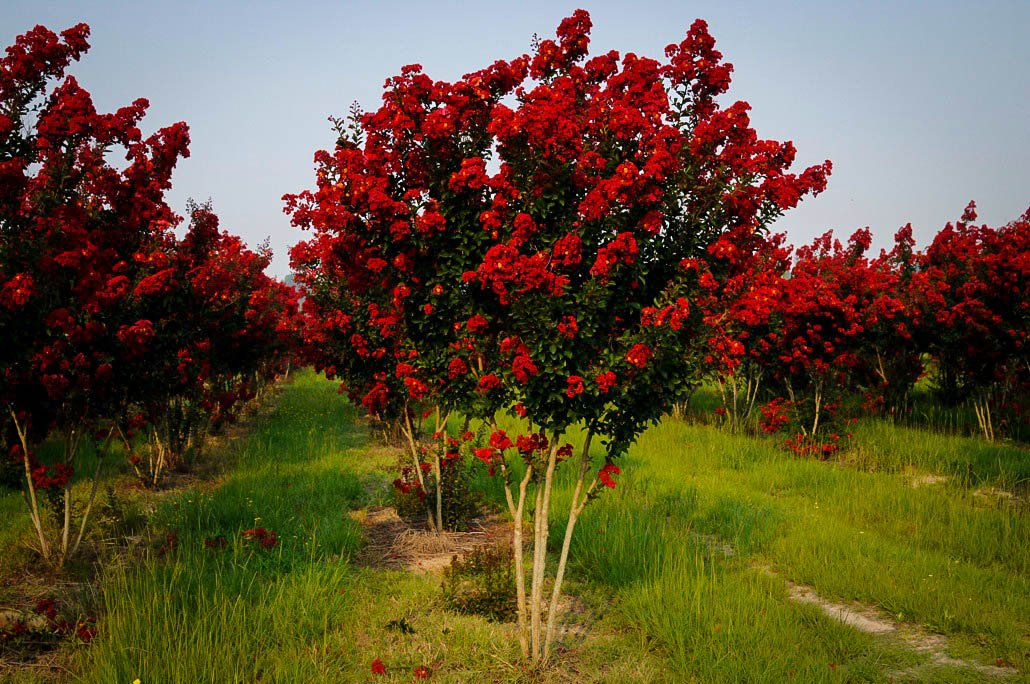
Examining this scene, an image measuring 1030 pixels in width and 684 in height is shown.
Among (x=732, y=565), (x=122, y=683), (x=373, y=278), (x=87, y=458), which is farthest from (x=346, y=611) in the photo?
(x=87, y=458)

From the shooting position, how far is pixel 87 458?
33.5 feet

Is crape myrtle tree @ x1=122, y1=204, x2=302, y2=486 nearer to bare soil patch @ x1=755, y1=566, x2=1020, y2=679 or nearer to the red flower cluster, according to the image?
the red flower cluster

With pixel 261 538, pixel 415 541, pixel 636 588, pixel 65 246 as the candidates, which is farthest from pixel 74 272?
pixel 636 588

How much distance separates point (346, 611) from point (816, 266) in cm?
1192

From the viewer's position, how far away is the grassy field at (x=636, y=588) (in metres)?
4.36

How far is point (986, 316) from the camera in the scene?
1124 centimetres

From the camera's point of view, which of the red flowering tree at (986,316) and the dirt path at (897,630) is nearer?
the dirt path at (897,630)

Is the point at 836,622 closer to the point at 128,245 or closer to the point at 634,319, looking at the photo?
the point at 634,319

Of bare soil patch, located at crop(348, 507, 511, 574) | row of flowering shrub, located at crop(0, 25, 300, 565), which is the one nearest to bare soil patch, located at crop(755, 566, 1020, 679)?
bare soil patch, located at crop(348, 507, 511, 574)

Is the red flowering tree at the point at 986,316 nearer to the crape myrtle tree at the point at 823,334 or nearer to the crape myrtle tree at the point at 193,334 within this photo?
the crape myrtle tree at the point at 823,334

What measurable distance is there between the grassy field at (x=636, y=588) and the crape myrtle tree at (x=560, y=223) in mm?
884

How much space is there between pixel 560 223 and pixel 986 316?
10663 mm

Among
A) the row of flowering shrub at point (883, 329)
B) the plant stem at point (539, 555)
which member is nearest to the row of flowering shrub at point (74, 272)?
the plant stem at point (539, 555)

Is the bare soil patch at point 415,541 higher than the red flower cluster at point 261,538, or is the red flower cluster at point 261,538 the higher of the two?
the red flower cluster at point 261,538
